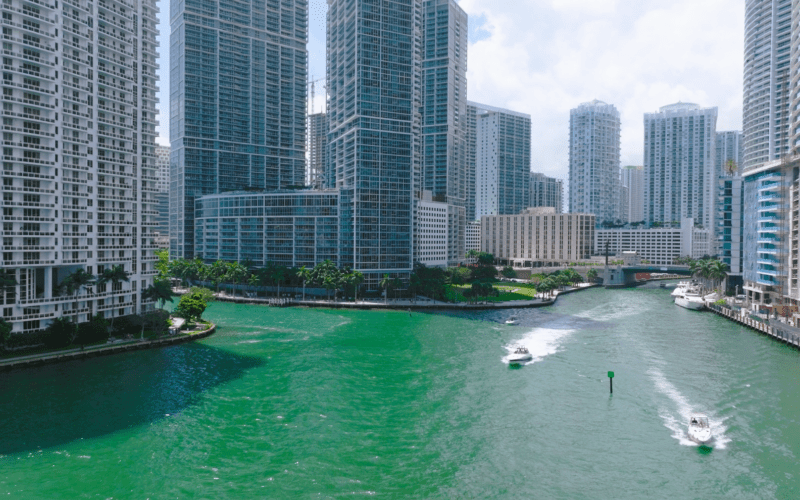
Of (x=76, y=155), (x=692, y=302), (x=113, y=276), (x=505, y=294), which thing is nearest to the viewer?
(x=76, y=155)

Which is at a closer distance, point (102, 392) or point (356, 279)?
point (102, 392)

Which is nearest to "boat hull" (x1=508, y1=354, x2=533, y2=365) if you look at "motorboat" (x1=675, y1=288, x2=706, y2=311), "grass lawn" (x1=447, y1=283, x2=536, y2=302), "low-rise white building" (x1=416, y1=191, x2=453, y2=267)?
"grass lawn" (x1=447, y1=283, x2=536, y2=302)

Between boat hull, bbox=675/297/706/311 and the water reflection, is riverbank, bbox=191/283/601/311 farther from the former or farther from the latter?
the water reflection

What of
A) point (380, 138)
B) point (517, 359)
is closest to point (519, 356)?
point (517, 359)

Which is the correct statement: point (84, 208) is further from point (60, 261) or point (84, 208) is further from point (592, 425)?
point (592, 425)

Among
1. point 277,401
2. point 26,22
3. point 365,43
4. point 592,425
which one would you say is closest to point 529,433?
point 592,425

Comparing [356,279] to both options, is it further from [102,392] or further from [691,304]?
[102,392]

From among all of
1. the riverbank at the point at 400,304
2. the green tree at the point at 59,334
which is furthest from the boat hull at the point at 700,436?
the riverbank at the point at 400,304
